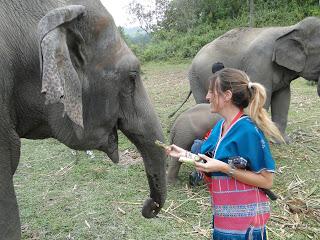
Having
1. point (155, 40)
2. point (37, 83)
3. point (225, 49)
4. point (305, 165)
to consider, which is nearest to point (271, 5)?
point (155, 40)

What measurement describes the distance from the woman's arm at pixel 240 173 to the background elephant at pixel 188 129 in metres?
1.81

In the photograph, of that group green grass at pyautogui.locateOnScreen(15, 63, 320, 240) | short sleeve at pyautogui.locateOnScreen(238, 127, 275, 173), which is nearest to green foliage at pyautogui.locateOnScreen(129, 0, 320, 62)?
green grass at pyautogui.locateOnScreen(15, 63, 320, 240)

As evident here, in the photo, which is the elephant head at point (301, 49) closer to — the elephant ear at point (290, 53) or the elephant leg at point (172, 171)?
the elephant ear at point (290, 53)

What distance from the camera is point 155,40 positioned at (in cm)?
2027

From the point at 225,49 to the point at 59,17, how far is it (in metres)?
4.20

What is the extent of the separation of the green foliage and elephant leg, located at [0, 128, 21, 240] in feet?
44.9

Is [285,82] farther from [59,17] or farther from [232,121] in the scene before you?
[59,17]

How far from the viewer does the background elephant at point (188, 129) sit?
3.72 m

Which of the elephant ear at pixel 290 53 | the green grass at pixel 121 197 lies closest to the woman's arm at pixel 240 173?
the green grass at pixel 121 197

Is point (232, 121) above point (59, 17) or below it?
below

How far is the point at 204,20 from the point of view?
1966 cm

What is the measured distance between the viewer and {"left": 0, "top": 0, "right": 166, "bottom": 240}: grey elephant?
1.53 m

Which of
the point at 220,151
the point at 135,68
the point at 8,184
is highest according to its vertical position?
the point at 135,68

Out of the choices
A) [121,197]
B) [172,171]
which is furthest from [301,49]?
[121,197]
